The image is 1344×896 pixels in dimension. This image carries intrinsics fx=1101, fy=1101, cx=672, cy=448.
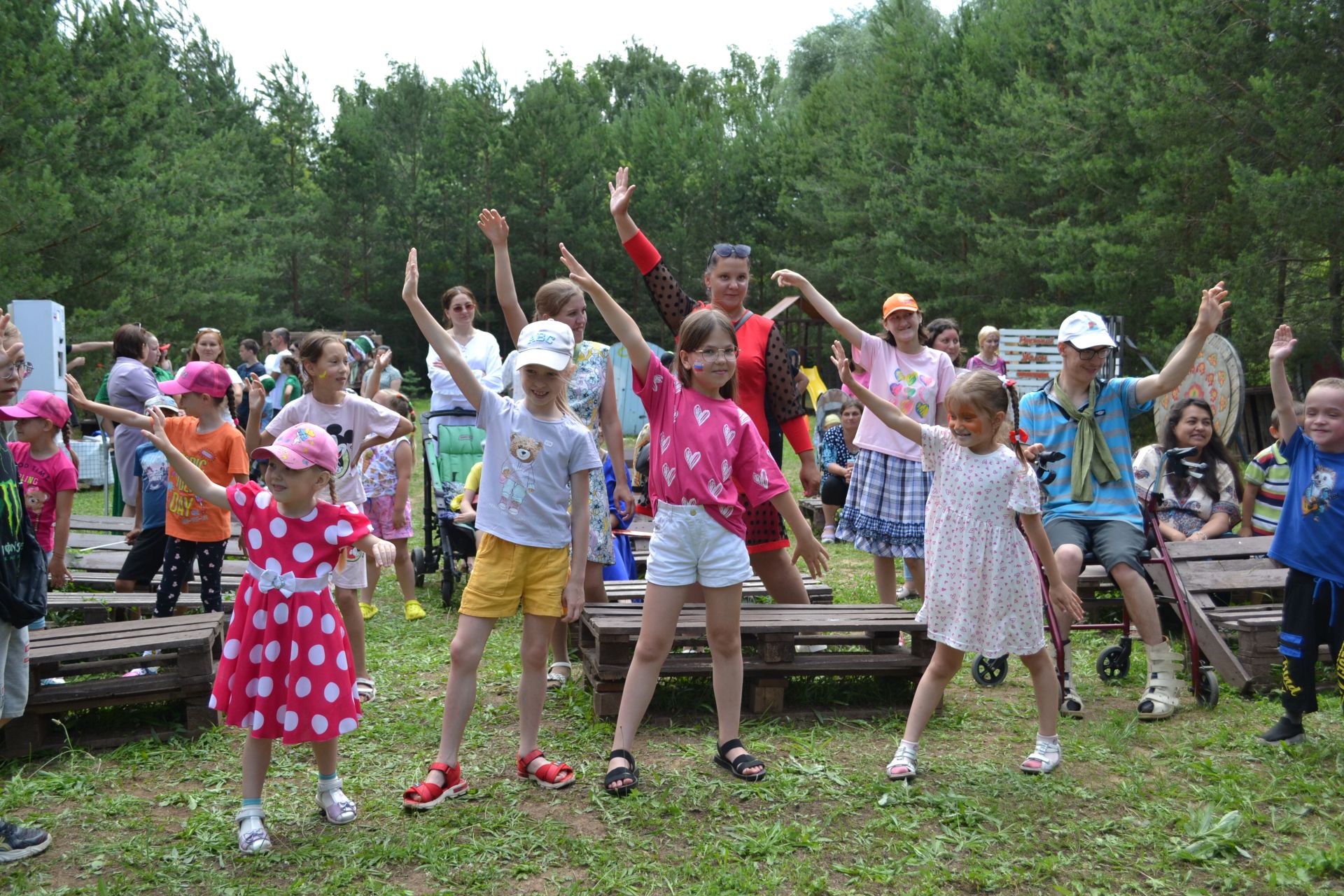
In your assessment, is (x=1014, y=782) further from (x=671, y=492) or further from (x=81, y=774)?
(x=81, y=774)

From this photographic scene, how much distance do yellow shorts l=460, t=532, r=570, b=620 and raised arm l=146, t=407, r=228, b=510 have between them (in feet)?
3.14

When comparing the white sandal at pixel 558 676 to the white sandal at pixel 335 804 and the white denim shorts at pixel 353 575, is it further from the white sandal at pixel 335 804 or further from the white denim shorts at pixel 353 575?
the white sandal at pixel 335 804

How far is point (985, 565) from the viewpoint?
445 cm

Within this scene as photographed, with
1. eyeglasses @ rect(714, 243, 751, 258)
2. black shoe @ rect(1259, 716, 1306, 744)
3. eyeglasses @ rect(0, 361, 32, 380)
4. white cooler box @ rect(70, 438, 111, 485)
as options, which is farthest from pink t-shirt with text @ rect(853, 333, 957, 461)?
white cooler box @ rect(70, 438, 111, 485)

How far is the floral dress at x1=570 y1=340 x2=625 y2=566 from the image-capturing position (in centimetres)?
554

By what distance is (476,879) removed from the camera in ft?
11.7

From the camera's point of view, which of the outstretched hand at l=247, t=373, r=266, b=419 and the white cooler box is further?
the white cooler box

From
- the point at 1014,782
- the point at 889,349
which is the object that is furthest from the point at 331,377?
the point at 1014,782

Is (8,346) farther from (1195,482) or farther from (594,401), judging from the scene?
(1195,482)

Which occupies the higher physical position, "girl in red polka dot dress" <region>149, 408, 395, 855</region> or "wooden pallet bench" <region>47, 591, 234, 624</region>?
"girl in red polka dot dress" <region>149, 408, 395, 855</region>

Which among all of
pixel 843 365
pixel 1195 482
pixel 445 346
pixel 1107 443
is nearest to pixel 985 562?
pixel 843 365

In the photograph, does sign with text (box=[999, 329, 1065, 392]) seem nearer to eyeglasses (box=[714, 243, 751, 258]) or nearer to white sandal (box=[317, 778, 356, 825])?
eyeglasses (box=[714, 243, 751, 258])

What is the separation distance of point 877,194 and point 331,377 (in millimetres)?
26043

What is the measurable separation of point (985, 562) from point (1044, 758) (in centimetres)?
87
